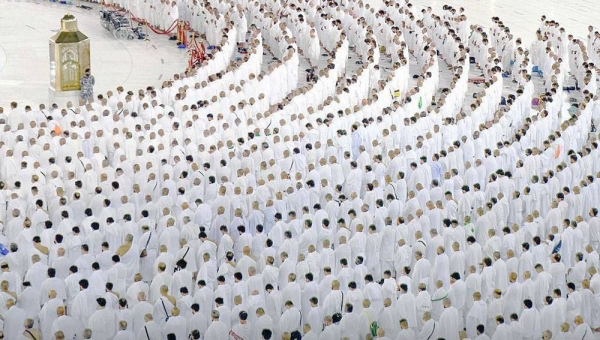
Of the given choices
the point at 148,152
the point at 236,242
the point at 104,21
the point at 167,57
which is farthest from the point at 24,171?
the point at 104,21

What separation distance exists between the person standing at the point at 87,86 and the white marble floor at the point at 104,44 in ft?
6.76

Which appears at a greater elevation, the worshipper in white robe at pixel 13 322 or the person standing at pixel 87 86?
the worshipper in white robe at pixel 13 322

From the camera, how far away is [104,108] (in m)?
29.1

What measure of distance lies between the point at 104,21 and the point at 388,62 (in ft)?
34.4

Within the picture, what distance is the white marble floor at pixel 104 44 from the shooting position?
1436 inches

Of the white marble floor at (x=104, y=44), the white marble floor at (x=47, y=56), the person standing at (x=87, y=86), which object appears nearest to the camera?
the person standing at (x=87, y=86)

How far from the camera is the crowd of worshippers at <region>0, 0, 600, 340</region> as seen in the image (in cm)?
1991

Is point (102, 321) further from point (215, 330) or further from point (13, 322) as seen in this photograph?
point (215, 330)

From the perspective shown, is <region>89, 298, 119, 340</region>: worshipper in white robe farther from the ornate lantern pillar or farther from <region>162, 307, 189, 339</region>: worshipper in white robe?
the ornate lantern pillar

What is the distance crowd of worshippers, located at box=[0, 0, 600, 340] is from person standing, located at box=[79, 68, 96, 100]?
272 centimetres

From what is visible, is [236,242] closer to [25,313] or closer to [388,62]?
[25,313]

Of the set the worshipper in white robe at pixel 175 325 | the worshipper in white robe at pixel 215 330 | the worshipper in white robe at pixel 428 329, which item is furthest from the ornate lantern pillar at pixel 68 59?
the worshipper in white robe at pixel 428 329

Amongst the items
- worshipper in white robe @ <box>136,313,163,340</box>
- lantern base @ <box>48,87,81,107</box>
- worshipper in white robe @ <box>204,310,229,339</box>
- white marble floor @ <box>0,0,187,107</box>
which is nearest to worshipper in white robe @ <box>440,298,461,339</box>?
worshipper in white robe @ <box>204,310,229,339</box>

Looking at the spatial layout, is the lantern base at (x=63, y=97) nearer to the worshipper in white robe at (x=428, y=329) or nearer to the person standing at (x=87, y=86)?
Result: the person standing at (x=87, y=86)
